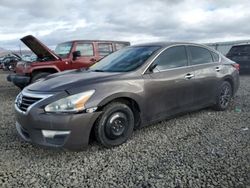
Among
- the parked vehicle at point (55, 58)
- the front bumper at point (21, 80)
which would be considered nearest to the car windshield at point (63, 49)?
the parked vehicle at point (55, 58)

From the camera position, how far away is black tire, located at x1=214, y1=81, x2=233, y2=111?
6.03m

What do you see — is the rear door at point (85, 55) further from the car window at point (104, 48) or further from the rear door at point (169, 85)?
the rear door at point (169, 85)

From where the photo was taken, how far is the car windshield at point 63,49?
9.33m

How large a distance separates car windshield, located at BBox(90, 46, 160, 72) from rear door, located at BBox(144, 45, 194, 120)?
0.23m

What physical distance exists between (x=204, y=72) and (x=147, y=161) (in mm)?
2561

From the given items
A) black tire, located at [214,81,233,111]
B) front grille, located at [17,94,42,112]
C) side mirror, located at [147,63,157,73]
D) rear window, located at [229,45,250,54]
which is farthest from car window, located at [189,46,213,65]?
rear window, located at [229,45,250,54]

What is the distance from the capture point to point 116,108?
13.3 feet

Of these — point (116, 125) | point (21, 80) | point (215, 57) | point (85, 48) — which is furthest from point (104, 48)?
point (116, 125)

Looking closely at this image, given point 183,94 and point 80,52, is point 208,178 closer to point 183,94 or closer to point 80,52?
point 183,94

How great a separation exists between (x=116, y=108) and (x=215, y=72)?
8.93 ft

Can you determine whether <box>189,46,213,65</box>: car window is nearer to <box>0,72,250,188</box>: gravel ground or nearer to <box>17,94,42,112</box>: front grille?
<box>0,72,250,188</box>: gravel ground

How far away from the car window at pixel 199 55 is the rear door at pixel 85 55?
435cm

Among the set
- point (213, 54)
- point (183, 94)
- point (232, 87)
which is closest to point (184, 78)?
point (183, 94)

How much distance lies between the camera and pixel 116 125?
4121 mm
